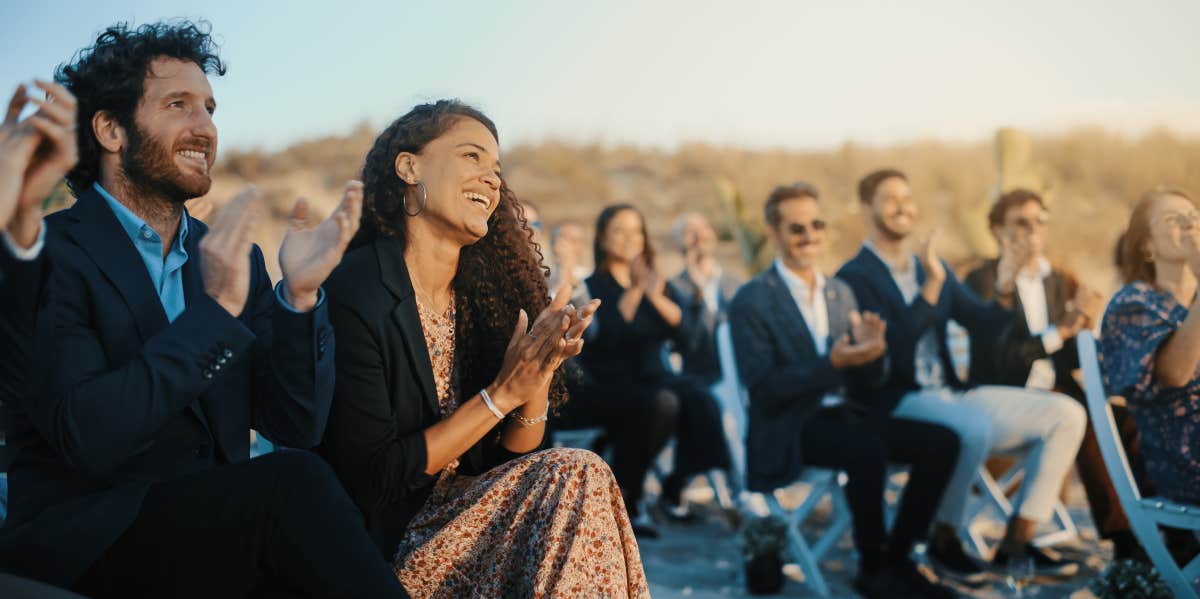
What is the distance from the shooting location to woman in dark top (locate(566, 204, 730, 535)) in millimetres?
5699

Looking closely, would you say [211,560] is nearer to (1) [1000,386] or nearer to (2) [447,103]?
(2) [447,103]

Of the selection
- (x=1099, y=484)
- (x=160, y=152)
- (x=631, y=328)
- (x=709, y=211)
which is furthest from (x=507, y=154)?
(x=160, y=152)

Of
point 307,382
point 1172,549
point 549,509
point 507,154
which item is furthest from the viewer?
point 507,154

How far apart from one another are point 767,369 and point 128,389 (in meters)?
3.20

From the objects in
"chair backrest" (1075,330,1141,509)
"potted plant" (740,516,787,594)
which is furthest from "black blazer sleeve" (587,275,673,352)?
"chair backrest" (1075,330,1141,509)

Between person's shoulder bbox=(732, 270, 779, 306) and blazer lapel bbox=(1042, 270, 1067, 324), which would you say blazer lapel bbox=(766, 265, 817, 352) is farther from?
blazer lapel bbox=(1042, 270, 1067, 324)

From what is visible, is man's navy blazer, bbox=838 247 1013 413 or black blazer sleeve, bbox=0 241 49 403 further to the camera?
man's navy blazer, bbox=838 247 1013 413

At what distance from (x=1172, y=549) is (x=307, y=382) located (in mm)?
3288

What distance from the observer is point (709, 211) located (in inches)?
816

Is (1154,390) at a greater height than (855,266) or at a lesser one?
lesser

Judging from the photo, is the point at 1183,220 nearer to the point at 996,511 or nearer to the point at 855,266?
the point at 855,266

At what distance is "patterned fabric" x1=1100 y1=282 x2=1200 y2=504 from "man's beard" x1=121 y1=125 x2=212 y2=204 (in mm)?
3061

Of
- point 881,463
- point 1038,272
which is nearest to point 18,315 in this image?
point 881,463

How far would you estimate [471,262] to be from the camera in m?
2.84
